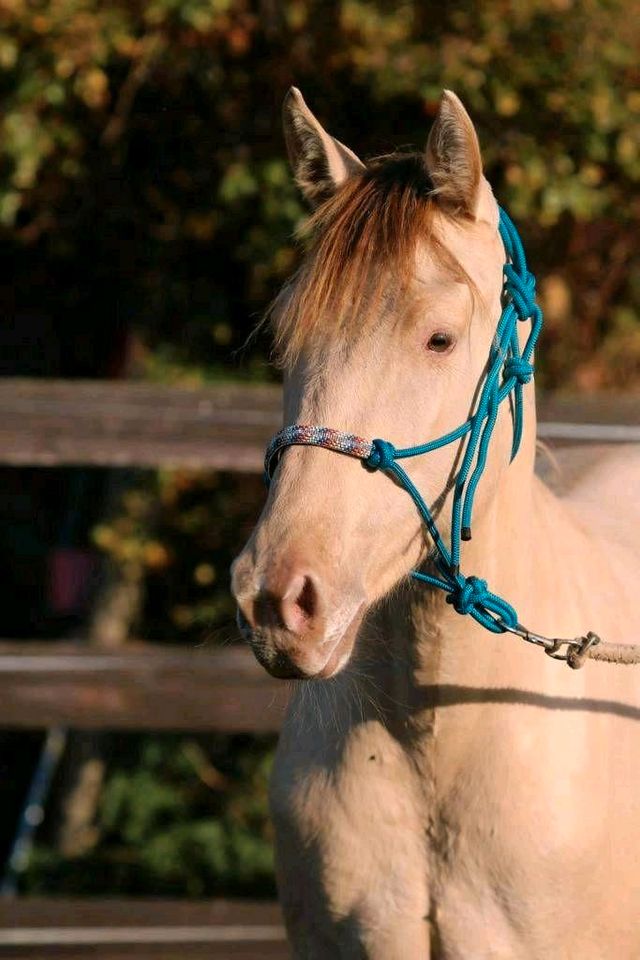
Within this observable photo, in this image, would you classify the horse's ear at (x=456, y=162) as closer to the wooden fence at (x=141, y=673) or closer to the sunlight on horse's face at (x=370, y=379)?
the sunlight on horse's face at (x=370, y=379)

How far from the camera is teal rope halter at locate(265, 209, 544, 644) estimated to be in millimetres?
2066

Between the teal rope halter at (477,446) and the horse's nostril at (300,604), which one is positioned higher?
the teal rope halter at (477,446)

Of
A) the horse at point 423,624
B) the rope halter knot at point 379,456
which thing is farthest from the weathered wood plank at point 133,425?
the rope halter knot at point 379,456

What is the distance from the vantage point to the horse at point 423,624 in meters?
2.05

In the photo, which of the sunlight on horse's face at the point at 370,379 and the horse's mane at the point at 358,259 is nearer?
the sunlight on horse's face at the point at 370,379

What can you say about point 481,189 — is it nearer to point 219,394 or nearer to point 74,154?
point 219,394

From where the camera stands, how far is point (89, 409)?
159 inches

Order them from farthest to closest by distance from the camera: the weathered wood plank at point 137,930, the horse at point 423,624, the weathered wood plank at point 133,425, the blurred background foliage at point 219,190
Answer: the blurred background foliage at point 219,190 < the weathered wood plank at point 137,930 < the weathered wood plank at point 133,425 < the horse at point 423,624

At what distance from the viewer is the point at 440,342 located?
2.15 meters

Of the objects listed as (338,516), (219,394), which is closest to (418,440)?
(338,516)

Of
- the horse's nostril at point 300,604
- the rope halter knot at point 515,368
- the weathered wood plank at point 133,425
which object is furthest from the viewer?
the weathered wood plank at point 133,425

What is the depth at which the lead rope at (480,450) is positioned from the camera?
206cm

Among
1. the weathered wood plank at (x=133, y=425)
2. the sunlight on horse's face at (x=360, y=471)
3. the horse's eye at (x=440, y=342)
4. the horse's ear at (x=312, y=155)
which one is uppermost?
the horse's ear at (x=312, y=155)

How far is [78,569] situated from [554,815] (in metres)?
3.61
